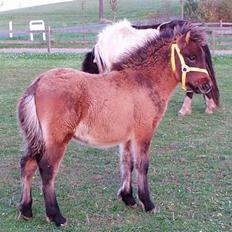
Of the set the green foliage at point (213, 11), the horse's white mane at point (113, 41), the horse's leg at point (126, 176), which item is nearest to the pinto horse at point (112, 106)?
the horse's leg at point (126, 176)

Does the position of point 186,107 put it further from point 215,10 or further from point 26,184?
point 215,10

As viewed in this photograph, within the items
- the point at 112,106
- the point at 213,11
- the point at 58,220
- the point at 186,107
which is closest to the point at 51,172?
the point at 58,220

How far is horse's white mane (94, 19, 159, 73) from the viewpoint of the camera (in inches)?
271

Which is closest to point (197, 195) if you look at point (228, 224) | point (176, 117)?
A: point (228, 224)

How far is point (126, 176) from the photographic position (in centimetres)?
553

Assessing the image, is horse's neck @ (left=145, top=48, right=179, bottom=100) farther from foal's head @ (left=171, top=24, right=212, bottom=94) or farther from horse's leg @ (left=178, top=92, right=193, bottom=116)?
horse's leg @ (left=178, top=92, right=193, bottom=116)

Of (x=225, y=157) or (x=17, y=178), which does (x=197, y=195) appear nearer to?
(x=225, y=157)

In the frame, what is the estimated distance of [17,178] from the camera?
20.6 feet

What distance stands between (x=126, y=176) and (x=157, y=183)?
760mm

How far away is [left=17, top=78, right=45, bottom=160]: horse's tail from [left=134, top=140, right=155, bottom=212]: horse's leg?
41.6 inches

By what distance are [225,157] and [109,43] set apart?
2.43m

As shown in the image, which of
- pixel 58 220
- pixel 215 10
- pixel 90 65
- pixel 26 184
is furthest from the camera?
pixel 215 10

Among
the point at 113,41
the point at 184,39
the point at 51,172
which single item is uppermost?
the point at 184,39

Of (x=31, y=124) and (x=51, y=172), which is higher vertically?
(x=31, y=124)
